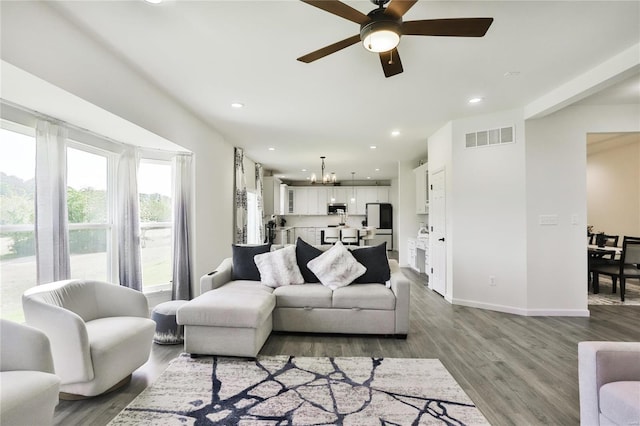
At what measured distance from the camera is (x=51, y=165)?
2.57 meters

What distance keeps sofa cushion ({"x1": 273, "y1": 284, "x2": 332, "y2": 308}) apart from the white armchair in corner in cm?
202

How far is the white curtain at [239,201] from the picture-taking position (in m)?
5.75

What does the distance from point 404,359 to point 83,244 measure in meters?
3.58

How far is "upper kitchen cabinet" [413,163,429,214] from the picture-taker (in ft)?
20.9

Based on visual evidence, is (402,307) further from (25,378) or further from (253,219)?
(253,219)

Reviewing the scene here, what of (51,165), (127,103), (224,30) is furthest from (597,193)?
(51,165)

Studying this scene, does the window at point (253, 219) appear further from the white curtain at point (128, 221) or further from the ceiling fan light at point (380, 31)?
the ceiling fan light at point (380, 31)

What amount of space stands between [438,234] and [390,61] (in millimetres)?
3538

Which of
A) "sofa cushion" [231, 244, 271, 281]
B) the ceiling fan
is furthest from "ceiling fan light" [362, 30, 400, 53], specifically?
"sofa cushion" [231, 244, 271, 281]

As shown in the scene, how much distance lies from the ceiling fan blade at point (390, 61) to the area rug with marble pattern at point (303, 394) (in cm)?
233

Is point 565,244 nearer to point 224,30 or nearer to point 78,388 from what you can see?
point 224,30

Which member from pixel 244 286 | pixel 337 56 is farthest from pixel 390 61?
pixel 244 286

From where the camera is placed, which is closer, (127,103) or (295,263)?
(127,103)

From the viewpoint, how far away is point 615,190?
6152mm
